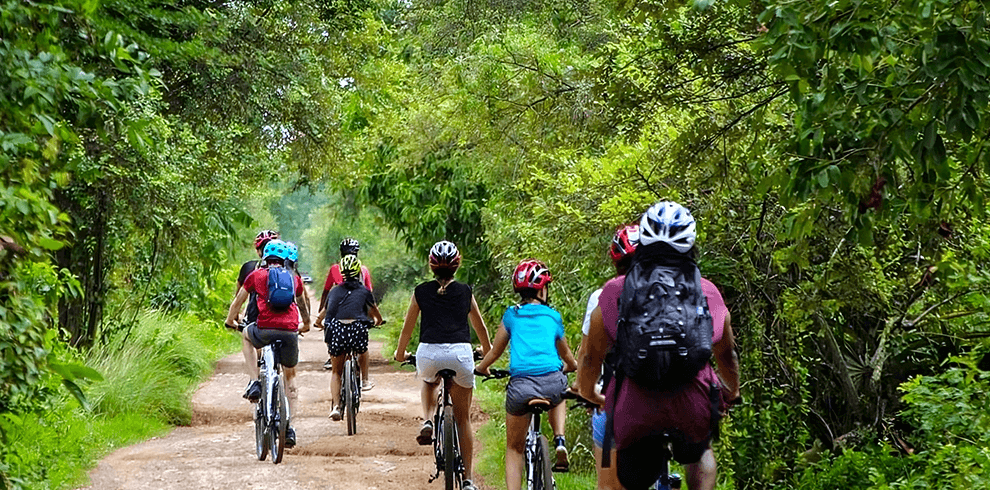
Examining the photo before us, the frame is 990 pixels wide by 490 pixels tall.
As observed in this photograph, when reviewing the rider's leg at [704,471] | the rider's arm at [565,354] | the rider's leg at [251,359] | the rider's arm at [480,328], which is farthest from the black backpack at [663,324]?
the rider's leg at [251,359]

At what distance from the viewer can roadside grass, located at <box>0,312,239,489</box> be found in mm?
9555

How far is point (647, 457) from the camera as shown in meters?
5.19

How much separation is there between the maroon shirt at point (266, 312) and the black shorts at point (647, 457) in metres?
6.57

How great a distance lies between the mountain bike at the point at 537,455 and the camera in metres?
7.43

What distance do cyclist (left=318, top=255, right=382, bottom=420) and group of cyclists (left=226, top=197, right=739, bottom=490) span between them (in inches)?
0.5

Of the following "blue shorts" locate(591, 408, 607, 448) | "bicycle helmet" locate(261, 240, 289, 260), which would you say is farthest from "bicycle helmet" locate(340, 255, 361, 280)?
"blue shorts" locate(591, 408, 607, 448)

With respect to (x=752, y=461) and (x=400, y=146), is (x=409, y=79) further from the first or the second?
(x=752, y=461)

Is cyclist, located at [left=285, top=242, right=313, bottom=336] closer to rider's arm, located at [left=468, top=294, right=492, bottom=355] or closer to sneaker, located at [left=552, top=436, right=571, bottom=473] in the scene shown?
rider's arm, located at [left=468, top=294, right=492, bottom=355]

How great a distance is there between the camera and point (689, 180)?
9.52m

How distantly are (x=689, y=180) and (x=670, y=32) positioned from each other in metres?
1.26

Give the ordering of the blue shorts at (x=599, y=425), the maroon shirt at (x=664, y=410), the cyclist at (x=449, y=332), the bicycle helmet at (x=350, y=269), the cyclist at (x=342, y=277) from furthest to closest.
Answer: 1. the cyclist at (x=342, y=277)
2. the bicycle helmet at (x=350, y=269)
3. the cyclist at (x=449, y=332)
4. the blue shorts at (x=599, y=425)
5. the maroon shirt at (x=664, y=410)

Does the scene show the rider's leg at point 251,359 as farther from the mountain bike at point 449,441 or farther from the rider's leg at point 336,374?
the mountain bike at point 449,441

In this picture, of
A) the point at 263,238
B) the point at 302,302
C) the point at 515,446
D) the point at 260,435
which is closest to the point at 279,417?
the point at 260,435

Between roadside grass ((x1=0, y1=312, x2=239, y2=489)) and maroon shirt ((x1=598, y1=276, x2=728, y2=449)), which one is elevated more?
maroon shirt ((x1=598, y1=276, x2=728, y2=449))
